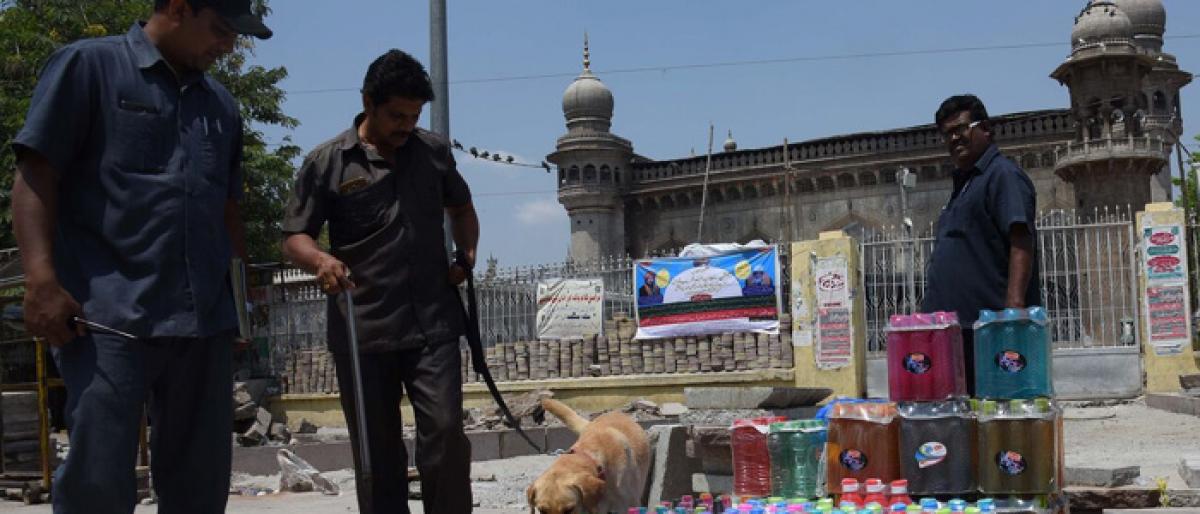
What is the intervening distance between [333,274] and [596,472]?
64.5 inches

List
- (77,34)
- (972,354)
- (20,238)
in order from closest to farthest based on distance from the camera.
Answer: (20,238)
(972,354)
(77,34)

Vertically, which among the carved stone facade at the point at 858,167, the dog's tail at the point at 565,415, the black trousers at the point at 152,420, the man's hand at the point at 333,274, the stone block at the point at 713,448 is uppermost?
the carved stone facade at the point at 858,167

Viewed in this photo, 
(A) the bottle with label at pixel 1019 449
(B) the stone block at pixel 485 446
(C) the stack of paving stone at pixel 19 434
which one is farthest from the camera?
(B) the stone block at pixel 485 446

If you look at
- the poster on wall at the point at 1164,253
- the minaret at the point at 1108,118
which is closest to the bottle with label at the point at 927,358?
the poster on wall at the point at 1164,253

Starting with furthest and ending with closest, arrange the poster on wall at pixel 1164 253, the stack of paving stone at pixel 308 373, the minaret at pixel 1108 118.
Answer: the minaret at pixel 1108 118, the stack of paving stone at pixel 308 373, the poster on wall at pixel 1164 253

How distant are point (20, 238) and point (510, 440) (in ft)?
30.2

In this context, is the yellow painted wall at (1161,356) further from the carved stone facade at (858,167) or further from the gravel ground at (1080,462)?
the carved stone facade at (858,167)

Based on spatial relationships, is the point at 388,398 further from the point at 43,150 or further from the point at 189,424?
the point at 43,150

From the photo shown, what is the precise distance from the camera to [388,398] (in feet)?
14.7

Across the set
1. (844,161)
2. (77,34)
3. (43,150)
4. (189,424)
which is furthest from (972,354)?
(844,161)

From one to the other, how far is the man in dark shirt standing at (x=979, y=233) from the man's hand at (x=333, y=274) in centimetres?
270

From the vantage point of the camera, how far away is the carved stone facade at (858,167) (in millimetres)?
35312

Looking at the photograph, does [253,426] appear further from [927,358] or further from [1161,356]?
[1161,356]

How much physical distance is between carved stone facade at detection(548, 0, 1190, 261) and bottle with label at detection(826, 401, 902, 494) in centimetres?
3285
